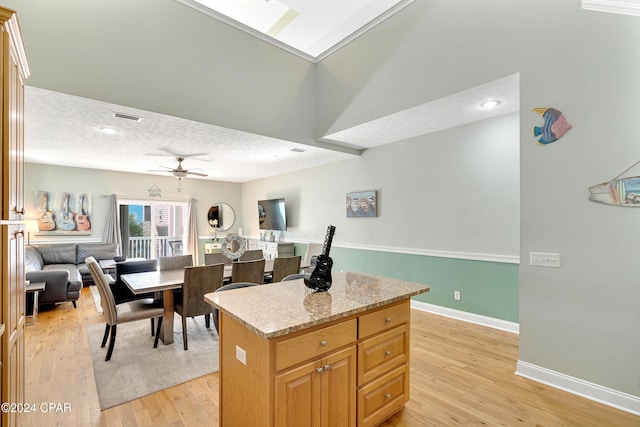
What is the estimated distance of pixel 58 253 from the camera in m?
6.01

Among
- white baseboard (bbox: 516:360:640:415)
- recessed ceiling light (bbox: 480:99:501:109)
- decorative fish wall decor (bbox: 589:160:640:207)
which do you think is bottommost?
white baseboard (bbox: 516:360:640:415)

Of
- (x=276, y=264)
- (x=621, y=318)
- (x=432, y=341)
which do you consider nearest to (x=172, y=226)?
(x=276, y=264)

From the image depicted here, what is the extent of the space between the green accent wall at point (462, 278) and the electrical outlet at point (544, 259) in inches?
41.4

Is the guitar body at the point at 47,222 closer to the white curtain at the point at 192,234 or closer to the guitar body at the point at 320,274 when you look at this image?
the white curtain at the point at 192,234

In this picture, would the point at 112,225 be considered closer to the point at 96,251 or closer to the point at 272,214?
the point at 96,251

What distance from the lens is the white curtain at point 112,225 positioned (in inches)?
267

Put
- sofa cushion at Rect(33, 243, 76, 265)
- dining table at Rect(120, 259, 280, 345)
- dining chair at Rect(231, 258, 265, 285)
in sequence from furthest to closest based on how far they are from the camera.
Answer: sofa cushion at Rect(33, 243, 76, 265), dining chair at Rect(231, 258, 265, 285), dining table at Rect(120, 259, 280, 345)

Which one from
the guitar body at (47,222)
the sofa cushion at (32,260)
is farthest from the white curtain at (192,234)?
the sofa cushion at (32,260)

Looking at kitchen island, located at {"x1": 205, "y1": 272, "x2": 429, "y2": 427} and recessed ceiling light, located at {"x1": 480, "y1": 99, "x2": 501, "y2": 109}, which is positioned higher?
recessed ceiling light, located at {"x1": 480, "y1": 99, "x2": 501, "y2": 109}

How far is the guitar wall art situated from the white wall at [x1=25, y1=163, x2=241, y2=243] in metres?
0.09

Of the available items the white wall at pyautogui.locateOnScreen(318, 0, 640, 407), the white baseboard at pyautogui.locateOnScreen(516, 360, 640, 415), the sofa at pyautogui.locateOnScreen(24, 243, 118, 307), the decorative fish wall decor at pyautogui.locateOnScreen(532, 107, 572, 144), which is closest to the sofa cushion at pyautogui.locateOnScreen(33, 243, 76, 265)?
the sofa at pyautogui.locateOnScreen(24, 243, 118, 307)

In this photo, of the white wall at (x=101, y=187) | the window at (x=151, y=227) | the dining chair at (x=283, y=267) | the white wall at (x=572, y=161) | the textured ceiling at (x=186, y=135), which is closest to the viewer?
the white wall at (x=572, y=161)

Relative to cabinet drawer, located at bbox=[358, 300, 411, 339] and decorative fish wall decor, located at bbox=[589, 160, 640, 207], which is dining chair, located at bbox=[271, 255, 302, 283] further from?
decorative fish wall decor, located at bbox=[589, 160, 640, 207]

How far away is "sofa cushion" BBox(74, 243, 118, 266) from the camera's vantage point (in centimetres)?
619
